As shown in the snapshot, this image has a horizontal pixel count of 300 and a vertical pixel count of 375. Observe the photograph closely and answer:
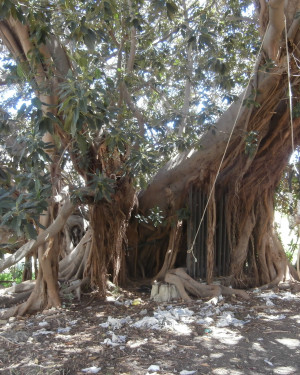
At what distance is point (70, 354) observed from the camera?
3.41m

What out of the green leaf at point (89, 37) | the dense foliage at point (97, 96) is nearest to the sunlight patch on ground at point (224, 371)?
the dense foliage at point (97, 96)

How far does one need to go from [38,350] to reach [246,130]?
141 inches

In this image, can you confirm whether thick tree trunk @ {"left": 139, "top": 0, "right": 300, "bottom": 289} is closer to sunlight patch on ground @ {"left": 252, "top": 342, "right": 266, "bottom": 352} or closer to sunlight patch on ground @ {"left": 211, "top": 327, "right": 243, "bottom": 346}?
sunlight patch on ground @ {"left": 211, "top": 327, "right": 243, "bottom": 346}

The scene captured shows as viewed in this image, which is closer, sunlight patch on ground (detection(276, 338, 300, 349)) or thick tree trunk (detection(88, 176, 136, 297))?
sunlight patch on ground (detection(276, 338, 300, 349))

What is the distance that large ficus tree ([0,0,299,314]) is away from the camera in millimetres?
3959

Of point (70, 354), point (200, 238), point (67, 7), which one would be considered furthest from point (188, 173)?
point (70, 354)

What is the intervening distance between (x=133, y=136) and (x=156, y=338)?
2037mm

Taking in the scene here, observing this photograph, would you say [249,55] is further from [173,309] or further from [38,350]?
[38,350]

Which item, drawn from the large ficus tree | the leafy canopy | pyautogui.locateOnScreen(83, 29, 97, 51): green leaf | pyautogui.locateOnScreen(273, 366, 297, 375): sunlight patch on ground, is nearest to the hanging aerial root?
the large ficus tree

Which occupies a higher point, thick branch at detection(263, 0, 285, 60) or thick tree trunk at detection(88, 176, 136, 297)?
thick branch at detection(263, 0, 285, 60)

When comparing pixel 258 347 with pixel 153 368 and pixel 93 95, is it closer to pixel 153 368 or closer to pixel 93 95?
pixel 153 368

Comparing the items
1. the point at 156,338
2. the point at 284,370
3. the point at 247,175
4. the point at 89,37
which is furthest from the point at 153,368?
the point at 247,175

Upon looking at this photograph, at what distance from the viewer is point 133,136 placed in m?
4.43

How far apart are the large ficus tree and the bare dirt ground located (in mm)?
587
